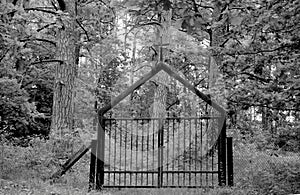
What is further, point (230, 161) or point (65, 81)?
point (65, 81)

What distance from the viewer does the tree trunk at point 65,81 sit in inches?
357

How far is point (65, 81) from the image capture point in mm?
9188

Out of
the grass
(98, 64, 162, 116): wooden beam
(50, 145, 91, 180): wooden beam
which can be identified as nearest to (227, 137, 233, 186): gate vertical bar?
the grass

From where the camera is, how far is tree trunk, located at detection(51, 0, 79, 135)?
9062 mm

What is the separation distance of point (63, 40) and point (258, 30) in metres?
5.50

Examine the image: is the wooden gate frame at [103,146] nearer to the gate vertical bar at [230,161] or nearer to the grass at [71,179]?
the gate vertical bar at [230,161]

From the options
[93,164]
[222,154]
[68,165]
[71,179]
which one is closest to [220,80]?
[222,154]

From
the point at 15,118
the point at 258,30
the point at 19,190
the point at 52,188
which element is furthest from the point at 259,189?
the point at 15,118

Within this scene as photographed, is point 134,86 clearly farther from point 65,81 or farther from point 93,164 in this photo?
point 65,81

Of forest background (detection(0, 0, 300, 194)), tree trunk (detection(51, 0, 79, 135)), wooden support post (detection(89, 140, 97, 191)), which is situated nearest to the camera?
forest background (detection(0, 0, 300, 194))

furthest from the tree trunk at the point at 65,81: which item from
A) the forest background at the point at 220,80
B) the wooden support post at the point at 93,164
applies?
the wooden support post at the point at 93,164

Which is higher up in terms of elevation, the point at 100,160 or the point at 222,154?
the point at 222,154

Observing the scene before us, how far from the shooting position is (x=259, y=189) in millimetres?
6172

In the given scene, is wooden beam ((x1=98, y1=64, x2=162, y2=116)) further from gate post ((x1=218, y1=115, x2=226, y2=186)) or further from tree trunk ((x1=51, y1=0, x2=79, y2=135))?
tree trunk ((x1=51, y1=0, x2=79, y2=135))
